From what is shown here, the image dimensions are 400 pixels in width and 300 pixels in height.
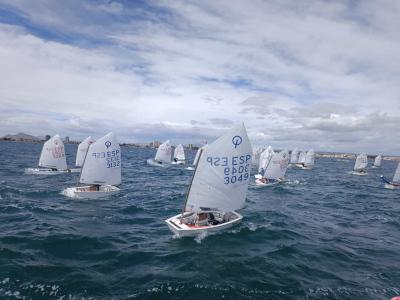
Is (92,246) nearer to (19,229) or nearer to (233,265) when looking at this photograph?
(19,229)

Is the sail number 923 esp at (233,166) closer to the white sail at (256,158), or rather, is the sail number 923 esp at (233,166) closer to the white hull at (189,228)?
the white hull at (189,228)

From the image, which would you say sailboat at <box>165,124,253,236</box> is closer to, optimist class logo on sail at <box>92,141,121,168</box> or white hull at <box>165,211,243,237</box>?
white hull at <box>165,211,243,237</box>

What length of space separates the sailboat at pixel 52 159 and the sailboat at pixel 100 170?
20.2 m

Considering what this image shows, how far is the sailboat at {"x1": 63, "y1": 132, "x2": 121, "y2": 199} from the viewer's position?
1647 inches

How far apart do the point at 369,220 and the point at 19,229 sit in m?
36.3

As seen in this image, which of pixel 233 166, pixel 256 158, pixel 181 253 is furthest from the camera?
pixel 256 158

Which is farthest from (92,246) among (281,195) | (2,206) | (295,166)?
(295,166)

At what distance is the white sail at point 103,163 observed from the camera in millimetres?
42312

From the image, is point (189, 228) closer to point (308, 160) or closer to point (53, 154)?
point (53, 154)

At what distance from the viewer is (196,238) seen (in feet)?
88.1

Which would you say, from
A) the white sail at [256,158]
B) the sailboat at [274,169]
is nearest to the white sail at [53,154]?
the sailboat at [274,169]

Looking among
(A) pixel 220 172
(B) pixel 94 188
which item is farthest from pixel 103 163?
(A) pixel 220 172

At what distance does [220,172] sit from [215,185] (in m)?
1.20

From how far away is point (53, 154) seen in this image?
62156 mm
